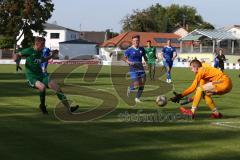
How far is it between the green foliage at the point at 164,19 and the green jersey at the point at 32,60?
120512 millimetres

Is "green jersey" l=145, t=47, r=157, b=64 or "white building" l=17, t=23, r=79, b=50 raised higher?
"white building" l=17, t=23, r=79, b=50

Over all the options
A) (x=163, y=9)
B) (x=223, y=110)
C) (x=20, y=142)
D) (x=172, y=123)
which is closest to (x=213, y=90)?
(x=172, y=123)

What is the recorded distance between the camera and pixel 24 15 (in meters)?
83.0

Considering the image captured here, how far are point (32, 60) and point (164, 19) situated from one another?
444ft

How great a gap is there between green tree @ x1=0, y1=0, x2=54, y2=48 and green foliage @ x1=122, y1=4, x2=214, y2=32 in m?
51.4

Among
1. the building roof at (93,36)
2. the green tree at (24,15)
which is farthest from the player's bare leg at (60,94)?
the building roof at (93,36)

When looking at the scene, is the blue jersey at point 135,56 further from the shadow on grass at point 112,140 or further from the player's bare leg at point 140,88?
the shadow on grass at point 112,140

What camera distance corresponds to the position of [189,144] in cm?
945

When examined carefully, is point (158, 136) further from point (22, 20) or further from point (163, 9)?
point (163, 9)

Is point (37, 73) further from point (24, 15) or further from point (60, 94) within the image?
point (24, 15)

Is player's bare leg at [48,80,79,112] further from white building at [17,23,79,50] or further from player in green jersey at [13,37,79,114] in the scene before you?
white building at [17,23,79,50]

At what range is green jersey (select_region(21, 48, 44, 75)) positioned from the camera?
13766mm

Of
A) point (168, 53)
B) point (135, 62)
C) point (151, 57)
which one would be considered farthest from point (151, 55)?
point (135, 62)

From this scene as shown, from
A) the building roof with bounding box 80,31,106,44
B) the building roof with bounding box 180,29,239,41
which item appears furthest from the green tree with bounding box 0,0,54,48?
the building roof with bounding box 80,31,106,44
